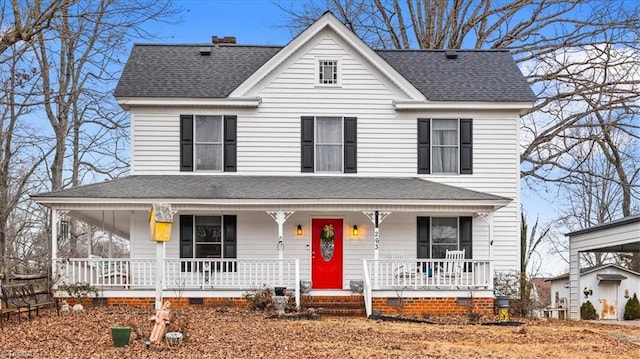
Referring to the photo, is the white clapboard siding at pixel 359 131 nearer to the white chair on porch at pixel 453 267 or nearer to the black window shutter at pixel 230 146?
the black window shutter at pixel 230 146

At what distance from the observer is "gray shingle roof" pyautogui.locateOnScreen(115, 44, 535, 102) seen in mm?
21734

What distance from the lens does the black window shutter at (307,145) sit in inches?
850

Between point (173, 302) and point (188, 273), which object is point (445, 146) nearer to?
point (188, 273)

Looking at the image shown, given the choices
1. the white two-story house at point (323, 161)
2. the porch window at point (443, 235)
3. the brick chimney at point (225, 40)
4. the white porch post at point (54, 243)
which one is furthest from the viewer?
the brick chimney at point (225, 40)

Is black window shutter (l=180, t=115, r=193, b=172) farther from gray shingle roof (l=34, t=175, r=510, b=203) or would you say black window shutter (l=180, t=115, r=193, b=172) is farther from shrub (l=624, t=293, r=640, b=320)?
shrub (l=624, t=293, r=640, b=320)

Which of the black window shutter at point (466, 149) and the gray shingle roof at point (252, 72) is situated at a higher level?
the gray shingle roof at point (252, 72)

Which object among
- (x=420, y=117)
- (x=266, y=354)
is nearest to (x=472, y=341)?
(x=266, y=354)

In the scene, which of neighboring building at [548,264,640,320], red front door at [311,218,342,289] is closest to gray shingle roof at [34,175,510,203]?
red front door at [311,218,342,289]

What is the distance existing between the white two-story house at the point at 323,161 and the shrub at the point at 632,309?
7577 mm

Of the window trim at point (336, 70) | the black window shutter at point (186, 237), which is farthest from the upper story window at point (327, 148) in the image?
the black window shutter at point (186, 237)

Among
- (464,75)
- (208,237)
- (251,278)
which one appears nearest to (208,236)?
(208,237)

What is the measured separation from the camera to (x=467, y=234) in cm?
2130

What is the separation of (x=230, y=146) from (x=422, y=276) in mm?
6059

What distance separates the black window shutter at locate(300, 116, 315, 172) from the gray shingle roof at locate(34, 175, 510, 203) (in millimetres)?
322
